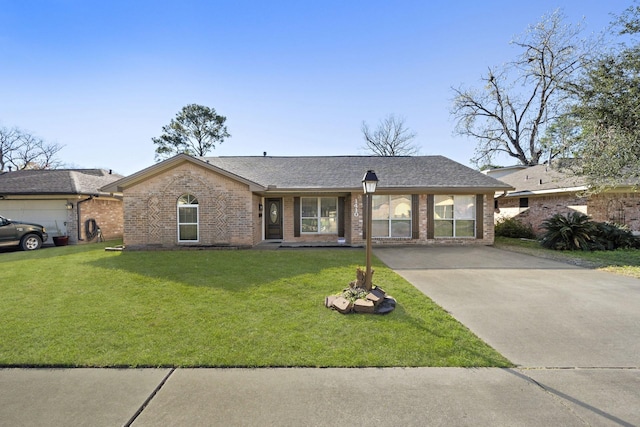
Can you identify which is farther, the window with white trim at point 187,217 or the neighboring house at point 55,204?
the neighboring house at point 55,204

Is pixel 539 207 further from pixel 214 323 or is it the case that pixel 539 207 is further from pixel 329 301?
pixel 214 323

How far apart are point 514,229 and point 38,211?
24.5 metres

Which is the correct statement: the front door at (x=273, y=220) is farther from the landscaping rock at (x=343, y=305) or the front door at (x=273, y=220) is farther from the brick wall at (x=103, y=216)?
the brick wall at (x=103, y=216)

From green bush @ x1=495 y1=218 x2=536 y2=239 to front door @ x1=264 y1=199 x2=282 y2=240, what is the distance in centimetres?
1248

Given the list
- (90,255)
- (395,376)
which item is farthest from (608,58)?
(90,255)

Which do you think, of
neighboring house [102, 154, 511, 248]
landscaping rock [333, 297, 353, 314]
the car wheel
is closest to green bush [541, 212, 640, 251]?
neighboring house [102, 154, 511, 248]

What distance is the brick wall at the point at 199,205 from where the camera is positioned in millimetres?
11133

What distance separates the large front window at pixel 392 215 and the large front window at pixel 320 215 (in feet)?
6.34

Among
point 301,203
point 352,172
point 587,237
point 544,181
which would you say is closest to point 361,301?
point 301,203

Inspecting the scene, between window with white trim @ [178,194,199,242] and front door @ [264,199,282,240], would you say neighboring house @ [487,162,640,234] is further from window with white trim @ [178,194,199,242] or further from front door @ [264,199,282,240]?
window with white trim @ [178,194,199,242]

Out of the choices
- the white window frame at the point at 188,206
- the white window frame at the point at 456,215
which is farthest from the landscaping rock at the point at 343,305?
the white window frame at the point at 456,215

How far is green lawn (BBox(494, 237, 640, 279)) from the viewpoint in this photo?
26.4ft

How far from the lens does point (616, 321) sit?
14.8 ft

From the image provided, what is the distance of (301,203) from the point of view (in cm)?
1345
